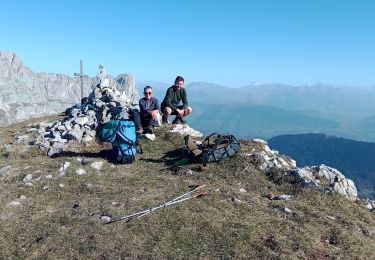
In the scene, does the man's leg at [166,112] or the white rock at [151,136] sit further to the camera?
the man's leg at [166,112]

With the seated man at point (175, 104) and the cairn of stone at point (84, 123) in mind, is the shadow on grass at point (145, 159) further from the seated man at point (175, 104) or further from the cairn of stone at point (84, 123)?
the seated man at point (175, 104)

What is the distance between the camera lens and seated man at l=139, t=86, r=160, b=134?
871 inches

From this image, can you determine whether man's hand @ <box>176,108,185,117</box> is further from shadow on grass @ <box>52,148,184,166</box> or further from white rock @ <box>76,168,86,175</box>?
white rock @ <box>76,168,86,175</box>

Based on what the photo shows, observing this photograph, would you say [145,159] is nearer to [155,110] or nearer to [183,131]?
[155,110]

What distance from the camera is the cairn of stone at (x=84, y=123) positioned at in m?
21.3

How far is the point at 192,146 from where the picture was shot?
60.9 ft

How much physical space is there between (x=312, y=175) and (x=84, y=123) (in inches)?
538

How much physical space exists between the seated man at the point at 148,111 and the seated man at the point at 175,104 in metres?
1.39

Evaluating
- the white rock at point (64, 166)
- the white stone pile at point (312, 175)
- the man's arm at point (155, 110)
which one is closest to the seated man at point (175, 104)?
the man's arm at point (155, 110)

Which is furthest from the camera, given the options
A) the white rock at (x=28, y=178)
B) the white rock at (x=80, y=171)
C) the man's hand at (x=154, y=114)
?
the man's hand at (x=154, y=114)

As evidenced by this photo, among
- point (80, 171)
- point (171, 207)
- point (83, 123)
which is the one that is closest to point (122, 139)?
point (80, 171)

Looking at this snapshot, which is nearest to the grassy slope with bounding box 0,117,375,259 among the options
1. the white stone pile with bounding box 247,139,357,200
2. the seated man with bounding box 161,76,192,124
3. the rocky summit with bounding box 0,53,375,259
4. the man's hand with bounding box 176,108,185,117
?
the rocky summit with bounding box 0,53,375,259

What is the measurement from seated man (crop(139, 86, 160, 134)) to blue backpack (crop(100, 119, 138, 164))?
10.5 ft

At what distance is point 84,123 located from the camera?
23.6m
